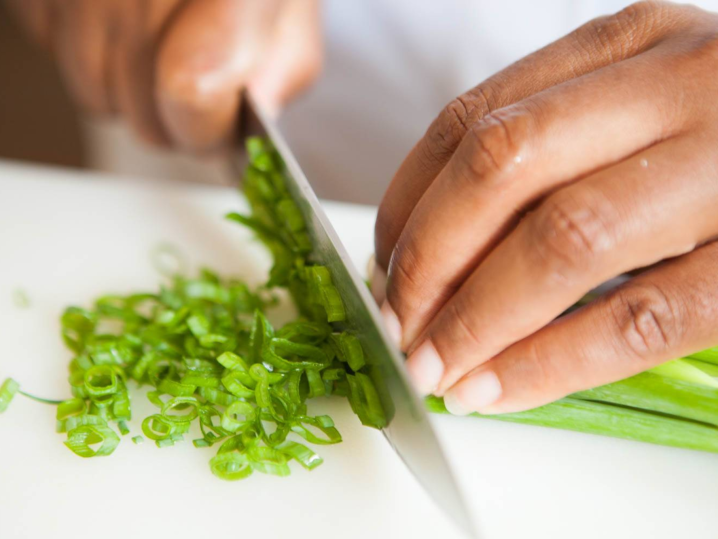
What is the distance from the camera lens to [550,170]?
3.16 ft

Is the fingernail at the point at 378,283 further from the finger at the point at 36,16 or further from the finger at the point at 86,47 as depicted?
the finger at the point at 36,16

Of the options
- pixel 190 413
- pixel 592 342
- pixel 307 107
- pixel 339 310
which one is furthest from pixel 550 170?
pixel 307 107

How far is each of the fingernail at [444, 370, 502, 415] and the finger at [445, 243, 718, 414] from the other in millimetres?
14

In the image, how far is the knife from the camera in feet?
2.95

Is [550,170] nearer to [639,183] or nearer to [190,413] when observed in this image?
[639,183]

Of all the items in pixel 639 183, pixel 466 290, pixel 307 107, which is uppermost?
pixel 307 107

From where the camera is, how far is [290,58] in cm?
229

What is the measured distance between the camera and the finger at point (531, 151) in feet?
3.11

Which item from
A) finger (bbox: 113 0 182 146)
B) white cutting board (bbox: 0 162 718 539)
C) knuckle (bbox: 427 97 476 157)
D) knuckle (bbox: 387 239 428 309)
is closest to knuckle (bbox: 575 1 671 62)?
knuckle (bbox: 427 97 476 157)

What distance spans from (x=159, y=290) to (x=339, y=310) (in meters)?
0.63

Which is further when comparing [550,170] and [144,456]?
[144,456]

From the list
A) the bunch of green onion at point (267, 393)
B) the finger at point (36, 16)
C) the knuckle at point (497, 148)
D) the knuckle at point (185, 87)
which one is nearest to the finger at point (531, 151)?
the knuckle at point (497, 148)

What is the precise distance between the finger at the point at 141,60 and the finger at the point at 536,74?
140 centimetres

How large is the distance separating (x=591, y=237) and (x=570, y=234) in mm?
30
